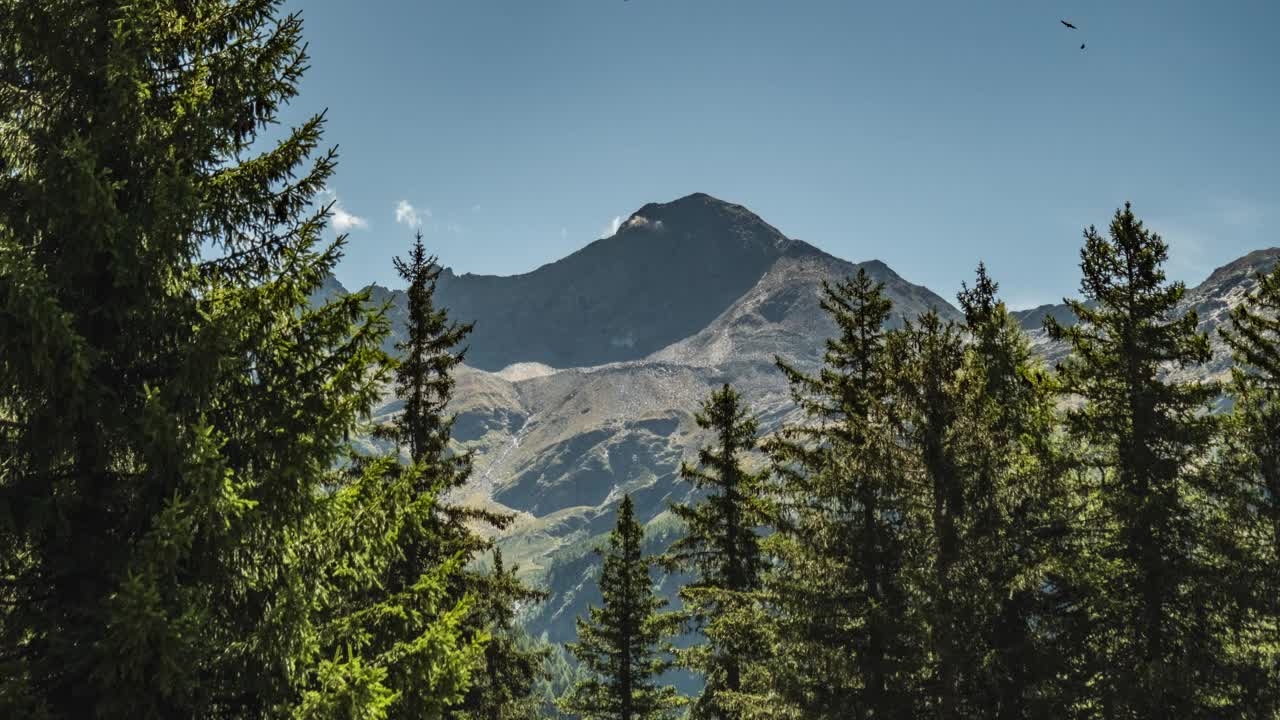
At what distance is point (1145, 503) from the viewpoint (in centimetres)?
1464

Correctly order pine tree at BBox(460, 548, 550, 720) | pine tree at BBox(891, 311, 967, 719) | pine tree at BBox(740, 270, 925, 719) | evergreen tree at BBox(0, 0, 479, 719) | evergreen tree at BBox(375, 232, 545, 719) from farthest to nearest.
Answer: pine tree at BBox(460, 548, 550, 720), evergreen tree at BBox(375, 232, 545, 719), pine tree at BBox(740, 270, 925, 719), pine tree at BBox(891, 311, 967, 719), evergreen tree at BBox(0, 0, 479, 719)

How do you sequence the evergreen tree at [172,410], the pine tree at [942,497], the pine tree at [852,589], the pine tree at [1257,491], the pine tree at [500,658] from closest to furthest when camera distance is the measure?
the evergreen tree at [172,410] → the pine tree at [942,497] → the pine tree at [852,589] → the pine tree at [1257,491] → the pine tree at [500,658]

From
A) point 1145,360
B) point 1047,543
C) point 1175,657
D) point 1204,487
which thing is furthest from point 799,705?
point 1145,360

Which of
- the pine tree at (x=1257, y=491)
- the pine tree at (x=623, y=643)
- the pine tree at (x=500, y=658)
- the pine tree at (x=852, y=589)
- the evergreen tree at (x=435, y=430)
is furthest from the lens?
the pine tree at (x=623, y=643)

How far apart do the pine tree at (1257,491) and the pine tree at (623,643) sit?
57.0 feet

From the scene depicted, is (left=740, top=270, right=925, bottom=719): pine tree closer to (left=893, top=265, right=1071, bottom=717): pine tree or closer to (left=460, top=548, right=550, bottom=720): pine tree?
(left=893, top=265, right=1071, bottom=717): pine tree

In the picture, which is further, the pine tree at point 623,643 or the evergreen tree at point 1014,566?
the pine tree at point 623,643

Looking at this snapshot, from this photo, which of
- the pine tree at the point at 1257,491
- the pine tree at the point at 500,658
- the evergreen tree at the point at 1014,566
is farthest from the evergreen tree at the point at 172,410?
the pine tree at the point at 1257,491

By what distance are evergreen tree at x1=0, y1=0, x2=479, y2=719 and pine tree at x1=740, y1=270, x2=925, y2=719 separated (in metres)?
8.90

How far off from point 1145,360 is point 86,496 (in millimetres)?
17717

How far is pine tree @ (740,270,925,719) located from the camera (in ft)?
46.3

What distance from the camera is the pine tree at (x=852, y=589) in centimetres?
1411

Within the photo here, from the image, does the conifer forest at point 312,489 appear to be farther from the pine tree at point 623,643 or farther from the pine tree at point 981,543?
the pine tree at point 623,643

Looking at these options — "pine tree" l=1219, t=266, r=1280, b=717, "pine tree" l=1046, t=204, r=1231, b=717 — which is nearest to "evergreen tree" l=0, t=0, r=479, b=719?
"pine tree" l=1046, t=204, r=1231, b=717
